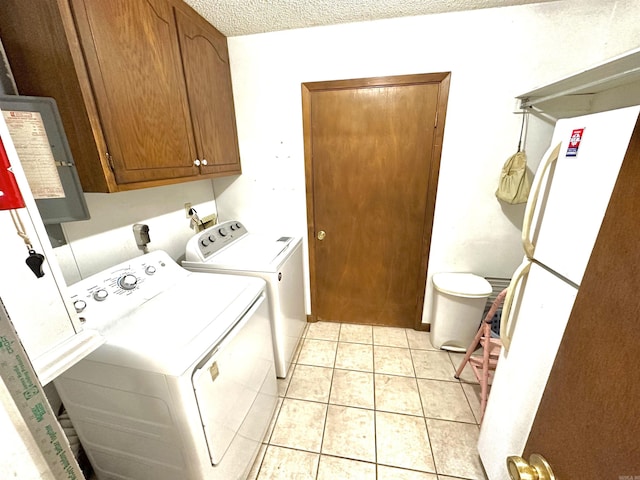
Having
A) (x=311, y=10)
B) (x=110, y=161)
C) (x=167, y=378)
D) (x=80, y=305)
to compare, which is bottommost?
(x=167, y=378)

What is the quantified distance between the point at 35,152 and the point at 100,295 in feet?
1.93

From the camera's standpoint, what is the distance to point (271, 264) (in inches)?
62.4

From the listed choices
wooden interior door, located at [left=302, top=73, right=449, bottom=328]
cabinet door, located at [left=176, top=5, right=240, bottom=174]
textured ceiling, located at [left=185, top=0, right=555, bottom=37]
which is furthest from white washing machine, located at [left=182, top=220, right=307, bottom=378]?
textured ceiling, located at [left=185, top=0, right=555, bottom=37]

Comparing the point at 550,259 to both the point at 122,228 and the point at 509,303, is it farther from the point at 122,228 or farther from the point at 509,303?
the point at 122,228

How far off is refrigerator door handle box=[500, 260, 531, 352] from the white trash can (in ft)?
2.45

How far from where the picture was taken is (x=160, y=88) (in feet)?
4.03

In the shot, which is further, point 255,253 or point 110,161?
point 255,253

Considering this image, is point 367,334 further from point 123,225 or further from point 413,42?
point 413,42

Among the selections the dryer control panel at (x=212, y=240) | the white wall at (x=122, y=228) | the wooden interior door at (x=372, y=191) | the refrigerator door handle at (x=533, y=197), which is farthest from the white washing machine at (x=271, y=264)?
the refrigerator door handle at (x=533, y=197)

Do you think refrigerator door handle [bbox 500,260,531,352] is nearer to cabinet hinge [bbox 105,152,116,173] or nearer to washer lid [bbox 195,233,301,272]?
washer lid [bbox 195,233,301,272]

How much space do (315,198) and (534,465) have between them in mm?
1837

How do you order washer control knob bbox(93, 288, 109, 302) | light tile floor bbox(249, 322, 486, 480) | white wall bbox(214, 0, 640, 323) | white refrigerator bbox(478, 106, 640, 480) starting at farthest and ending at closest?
white wall bbox(214, 0, 640, 323)
light tile floor bbox(249, 322, 486, 480)
washer control knob bbox(93, 288, 109, 302)
white refrigerator bbox(478, 106, 640, 480)

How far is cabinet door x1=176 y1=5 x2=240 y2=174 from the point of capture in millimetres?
1415

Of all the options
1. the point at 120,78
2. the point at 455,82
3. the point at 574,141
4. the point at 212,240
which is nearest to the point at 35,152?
the point at 120,78
